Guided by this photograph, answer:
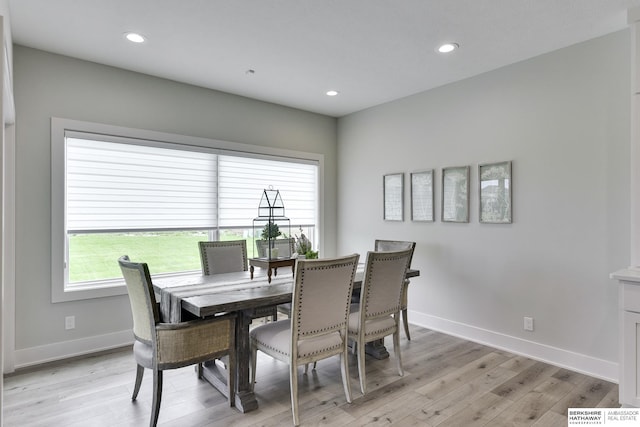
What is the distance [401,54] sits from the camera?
10.9 feet

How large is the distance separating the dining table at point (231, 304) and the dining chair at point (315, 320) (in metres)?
0.12

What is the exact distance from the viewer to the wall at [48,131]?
3.20m

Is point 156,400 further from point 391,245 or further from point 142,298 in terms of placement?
point 391,245

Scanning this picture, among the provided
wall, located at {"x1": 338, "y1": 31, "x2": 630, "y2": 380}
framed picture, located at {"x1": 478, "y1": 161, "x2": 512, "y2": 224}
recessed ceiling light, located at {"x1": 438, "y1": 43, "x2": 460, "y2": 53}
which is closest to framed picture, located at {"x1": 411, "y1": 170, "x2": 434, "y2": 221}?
wall, located at {"x1": 338, "y1": 31, "x2": 630, "y2": 380}

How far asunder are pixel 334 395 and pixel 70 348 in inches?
98.7

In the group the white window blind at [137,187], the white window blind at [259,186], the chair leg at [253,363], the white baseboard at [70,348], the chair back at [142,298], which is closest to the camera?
the chair back at [142,298]

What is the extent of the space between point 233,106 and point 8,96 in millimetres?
2259

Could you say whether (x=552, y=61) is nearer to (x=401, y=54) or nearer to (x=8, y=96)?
(x=401, y=54)

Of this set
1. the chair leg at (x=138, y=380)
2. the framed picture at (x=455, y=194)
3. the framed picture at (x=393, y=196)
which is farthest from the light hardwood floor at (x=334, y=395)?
the framed picture at (x=393, y=196)

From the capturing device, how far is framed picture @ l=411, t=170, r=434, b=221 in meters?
4.25

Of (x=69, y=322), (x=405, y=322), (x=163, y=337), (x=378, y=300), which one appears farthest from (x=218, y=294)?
(x=405, y=322)

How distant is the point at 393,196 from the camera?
15.3 ft

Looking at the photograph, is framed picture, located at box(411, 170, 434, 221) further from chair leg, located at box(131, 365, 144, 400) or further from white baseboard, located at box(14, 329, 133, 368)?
white baseboard, located at box(14, 329, 133, 368)

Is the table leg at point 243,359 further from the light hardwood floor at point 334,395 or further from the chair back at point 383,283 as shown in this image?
the chair back at point 383,283
